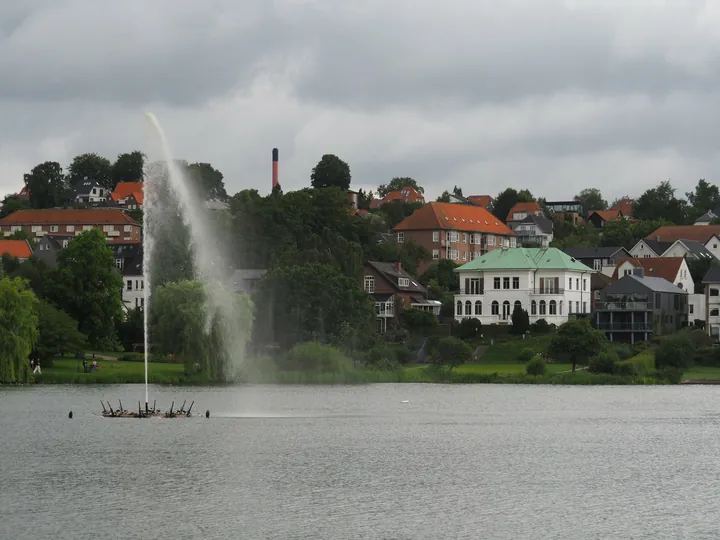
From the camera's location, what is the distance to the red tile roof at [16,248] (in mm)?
172625

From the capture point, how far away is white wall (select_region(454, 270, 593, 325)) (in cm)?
14312

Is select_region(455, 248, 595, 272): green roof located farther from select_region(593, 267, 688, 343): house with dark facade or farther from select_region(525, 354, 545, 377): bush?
select_region(525, 354, 545, 377): bush

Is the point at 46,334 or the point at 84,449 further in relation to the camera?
the point at 46,334

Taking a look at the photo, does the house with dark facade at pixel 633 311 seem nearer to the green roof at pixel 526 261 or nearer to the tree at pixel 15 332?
the green roof at pixel 526 261

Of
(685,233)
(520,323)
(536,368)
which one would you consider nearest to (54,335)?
(536,368)

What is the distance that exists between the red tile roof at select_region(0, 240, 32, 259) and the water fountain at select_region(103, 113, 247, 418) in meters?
A: 41.3

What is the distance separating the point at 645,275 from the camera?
505ft

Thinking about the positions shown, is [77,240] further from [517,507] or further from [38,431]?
[517,507]

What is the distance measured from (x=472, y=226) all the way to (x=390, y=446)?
445 feet

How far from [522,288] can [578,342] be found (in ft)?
96.4

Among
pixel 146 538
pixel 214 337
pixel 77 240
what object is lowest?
pixel 146 538

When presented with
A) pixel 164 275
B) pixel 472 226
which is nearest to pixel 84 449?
pixel 164 275

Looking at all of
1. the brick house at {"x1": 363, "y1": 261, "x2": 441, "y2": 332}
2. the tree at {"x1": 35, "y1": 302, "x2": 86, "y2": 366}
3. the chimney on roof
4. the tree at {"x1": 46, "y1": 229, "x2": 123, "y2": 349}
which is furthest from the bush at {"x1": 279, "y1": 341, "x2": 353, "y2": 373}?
the chimney on roof


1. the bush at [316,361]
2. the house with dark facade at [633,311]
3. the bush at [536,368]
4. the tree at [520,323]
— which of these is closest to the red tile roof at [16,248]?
the tree at [520,323]
